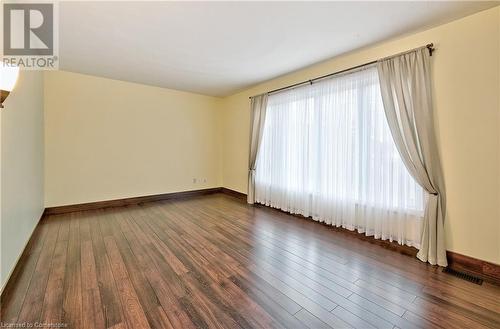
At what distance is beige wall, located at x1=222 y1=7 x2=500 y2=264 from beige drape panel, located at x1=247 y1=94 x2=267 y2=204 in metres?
2.63

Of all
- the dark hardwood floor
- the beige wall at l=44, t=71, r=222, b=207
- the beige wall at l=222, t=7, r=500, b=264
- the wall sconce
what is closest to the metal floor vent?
the dark hardwood floor

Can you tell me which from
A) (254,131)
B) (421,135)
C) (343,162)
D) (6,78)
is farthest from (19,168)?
(421,135)

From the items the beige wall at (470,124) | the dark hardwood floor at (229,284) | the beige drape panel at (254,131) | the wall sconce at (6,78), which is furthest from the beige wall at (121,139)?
the beige wall at (470,124)

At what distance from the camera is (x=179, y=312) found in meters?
1.61

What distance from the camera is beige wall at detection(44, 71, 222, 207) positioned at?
389 centimetres

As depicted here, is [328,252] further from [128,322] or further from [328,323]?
[128,322]

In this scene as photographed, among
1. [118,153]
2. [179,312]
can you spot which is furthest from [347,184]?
[118,153]

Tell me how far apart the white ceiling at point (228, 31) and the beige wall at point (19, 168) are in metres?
0.89

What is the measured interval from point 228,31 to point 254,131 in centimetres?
240

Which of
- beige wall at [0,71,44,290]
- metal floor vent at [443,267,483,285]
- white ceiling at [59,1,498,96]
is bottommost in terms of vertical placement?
metal floor vent at [443,267,483,285]

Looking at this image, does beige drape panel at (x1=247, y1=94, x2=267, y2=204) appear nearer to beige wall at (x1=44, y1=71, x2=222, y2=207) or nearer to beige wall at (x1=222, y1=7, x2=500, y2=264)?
beige wall at (x1=44, y1=71, x2=222, y2=207)

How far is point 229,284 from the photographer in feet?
6.41

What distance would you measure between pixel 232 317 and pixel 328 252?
1.51 meters

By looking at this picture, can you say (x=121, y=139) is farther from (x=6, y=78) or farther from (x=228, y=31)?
(x=228, y=31)
